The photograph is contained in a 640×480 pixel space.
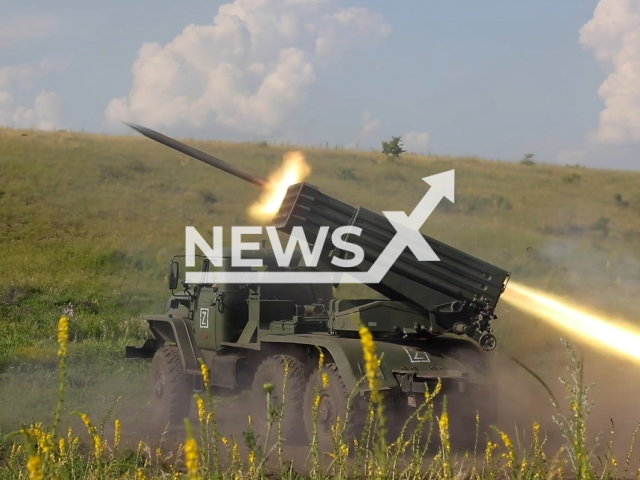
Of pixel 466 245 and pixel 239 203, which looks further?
pixel 239 203

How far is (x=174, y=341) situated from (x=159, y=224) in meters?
19.5

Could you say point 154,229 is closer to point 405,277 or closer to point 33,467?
point 405,277

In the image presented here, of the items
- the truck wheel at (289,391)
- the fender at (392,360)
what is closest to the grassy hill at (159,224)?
the truck wheel at (289,391)

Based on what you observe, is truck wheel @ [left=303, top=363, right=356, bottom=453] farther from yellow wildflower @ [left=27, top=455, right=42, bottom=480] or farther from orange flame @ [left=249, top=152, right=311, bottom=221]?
yellow wildflower @ [left=27, top=455, right=42, bottom=480]

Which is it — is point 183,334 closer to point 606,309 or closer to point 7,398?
point 7,398

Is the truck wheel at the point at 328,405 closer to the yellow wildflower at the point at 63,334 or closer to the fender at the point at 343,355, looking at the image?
the fender at the point at 343,355

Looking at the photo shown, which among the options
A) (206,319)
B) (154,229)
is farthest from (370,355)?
(154,229)

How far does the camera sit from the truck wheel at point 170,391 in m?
12.0

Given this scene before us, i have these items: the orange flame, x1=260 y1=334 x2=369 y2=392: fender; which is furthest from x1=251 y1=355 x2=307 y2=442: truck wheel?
the orange flame

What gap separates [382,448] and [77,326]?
54.7ft

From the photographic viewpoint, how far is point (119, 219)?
3181cm

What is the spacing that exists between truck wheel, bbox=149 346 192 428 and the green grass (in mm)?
707

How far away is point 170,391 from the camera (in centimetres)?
1204

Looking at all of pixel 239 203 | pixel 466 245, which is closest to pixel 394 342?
pixel 466 245
